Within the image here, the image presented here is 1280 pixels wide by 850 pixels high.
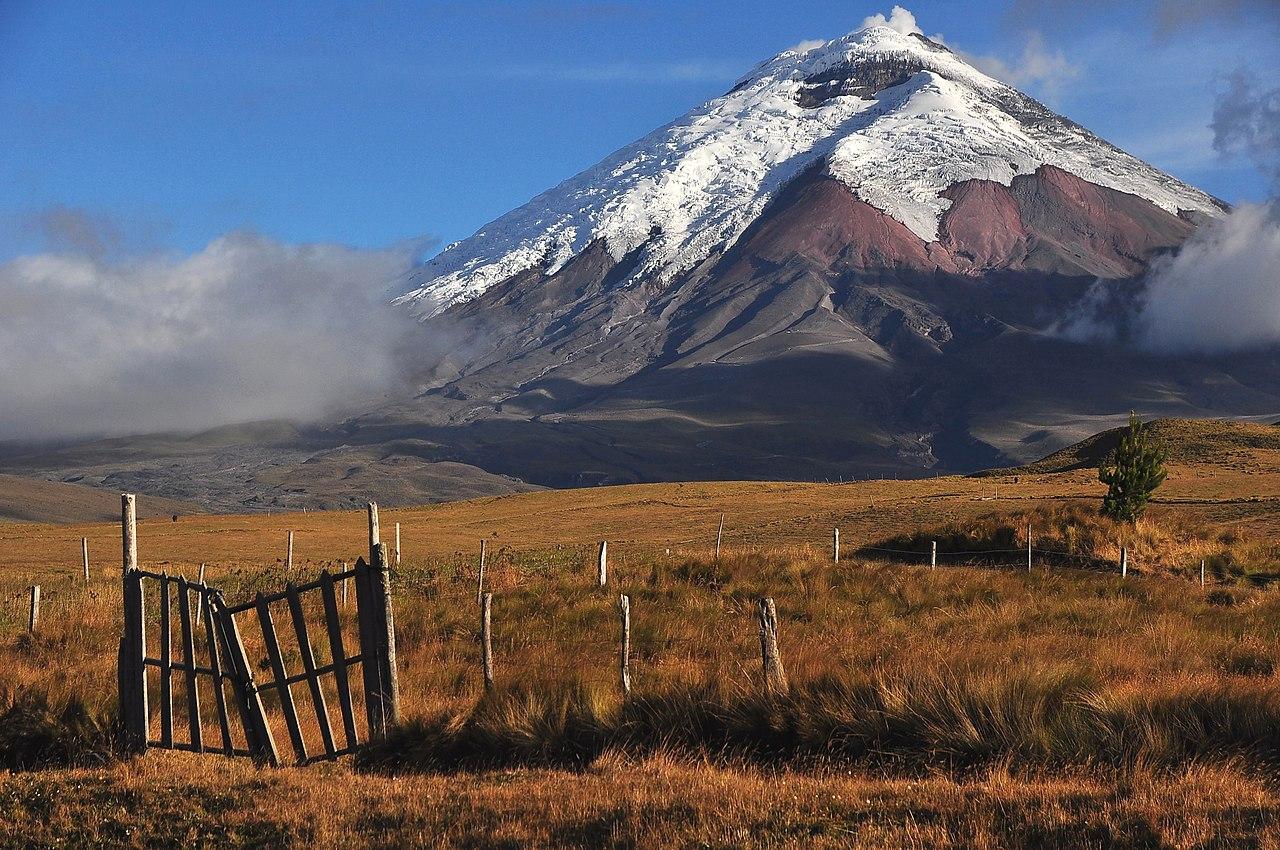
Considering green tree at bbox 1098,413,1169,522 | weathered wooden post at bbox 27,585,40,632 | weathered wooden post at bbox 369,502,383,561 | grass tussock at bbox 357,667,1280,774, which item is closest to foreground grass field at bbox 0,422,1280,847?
grass tussock at bbox 357,667,1280,774

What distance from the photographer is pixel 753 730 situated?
10586 mm

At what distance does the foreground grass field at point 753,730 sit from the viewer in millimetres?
8070

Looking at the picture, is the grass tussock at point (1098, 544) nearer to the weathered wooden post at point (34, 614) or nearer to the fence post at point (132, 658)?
the weathered wooden post at point (34, 614)

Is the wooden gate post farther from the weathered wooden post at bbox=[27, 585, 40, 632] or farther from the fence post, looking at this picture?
the weathered wooden post at bbox=[27, 585, 40, 632]

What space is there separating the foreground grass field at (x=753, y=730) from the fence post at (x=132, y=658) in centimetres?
40

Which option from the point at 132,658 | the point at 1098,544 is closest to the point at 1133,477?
the point at 1098,544

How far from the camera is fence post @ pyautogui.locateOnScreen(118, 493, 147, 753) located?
1202 cm

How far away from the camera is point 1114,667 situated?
38.7 feet

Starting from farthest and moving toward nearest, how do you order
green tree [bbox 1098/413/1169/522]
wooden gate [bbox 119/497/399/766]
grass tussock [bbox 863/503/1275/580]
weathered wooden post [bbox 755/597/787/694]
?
green tree [bbox 1098/413/1169/522]
grass tussock [bbox 863/503/1275/580]
wooden gate [bbox 119/497/399/766]
weathered wooden post [bbox 755/597/787/694]

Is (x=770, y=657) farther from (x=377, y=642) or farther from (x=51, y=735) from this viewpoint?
(x=51, y=735)

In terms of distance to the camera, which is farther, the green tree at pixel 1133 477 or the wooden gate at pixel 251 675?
the green tree at pixel 1133 477

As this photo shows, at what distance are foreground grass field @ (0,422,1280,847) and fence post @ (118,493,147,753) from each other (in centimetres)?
40

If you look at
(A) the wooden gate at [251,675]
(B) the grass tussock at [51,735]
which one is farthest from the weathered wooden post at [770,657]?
(B) the grass tussock at [51,735]

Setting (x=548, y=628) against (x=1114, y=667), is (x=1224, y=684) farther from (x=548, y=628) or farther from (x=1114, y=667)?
(x=548, y=628)
